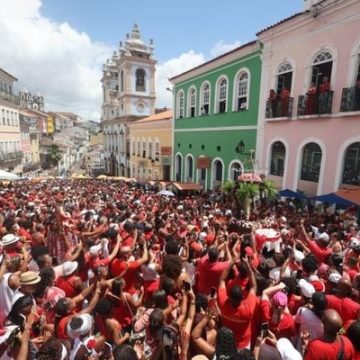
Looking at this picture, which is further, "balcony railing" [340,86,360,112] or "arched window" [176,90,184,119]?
"arched window" [176,90,184,119]

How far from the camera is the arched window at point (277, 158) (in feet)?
45.0

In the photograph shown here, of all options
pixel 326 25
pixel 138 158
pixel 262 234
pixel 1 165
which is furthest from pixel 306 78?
pixel 1 165

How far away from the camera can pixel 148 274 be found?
411 cm

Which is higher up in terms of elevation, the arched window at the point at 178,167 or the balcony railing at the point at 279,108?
the balcony railing at the point at 279,108

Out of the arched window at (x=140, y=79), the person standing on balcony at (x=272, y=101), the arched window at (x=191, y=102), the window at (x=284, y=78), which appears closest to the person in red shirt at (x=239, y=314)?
the window at (x=284, y=78)

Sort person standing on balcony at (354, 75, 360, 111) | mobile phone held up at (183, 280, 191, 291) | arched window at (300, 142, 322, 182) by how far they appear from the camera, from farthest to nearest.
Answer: arched window at (300, 142, 322, 182)
person standing on balcony at (354, 75, 360, 111)
mobile phone held up at (183, 280, 191, 291)

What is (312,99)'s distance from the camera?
37.9ft

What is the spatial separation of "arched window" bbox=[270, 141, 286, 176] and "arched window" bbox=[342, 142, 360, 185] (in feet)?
10.7

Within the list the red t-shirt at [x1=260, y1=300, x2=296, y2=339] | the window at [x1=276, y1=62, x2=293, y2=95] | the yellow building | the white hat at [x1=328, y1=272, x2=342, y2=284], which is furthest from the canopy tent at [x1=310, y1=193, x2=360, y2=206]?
the yellow building

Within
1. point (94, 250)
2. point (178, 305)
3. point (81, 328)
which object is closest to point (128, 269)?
point (94, 250)

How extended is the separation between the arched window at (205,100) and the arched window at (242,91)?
2959mm

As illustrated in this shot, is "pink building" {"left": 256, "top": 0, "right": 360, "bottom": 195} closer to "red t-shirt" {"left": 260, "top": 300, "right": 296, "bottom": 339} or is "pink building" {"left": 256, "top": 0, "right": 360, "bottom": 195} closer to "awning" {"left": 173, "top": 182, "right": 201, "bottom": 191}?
"awning" {"left": 173, "top": 182, "right": 201, "bottom": 191}

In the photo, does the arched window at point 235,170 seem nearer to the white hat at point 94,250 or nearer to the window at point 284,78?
the window at point 284,78

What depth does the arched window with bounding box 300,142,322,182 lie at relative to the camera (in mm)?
11836
